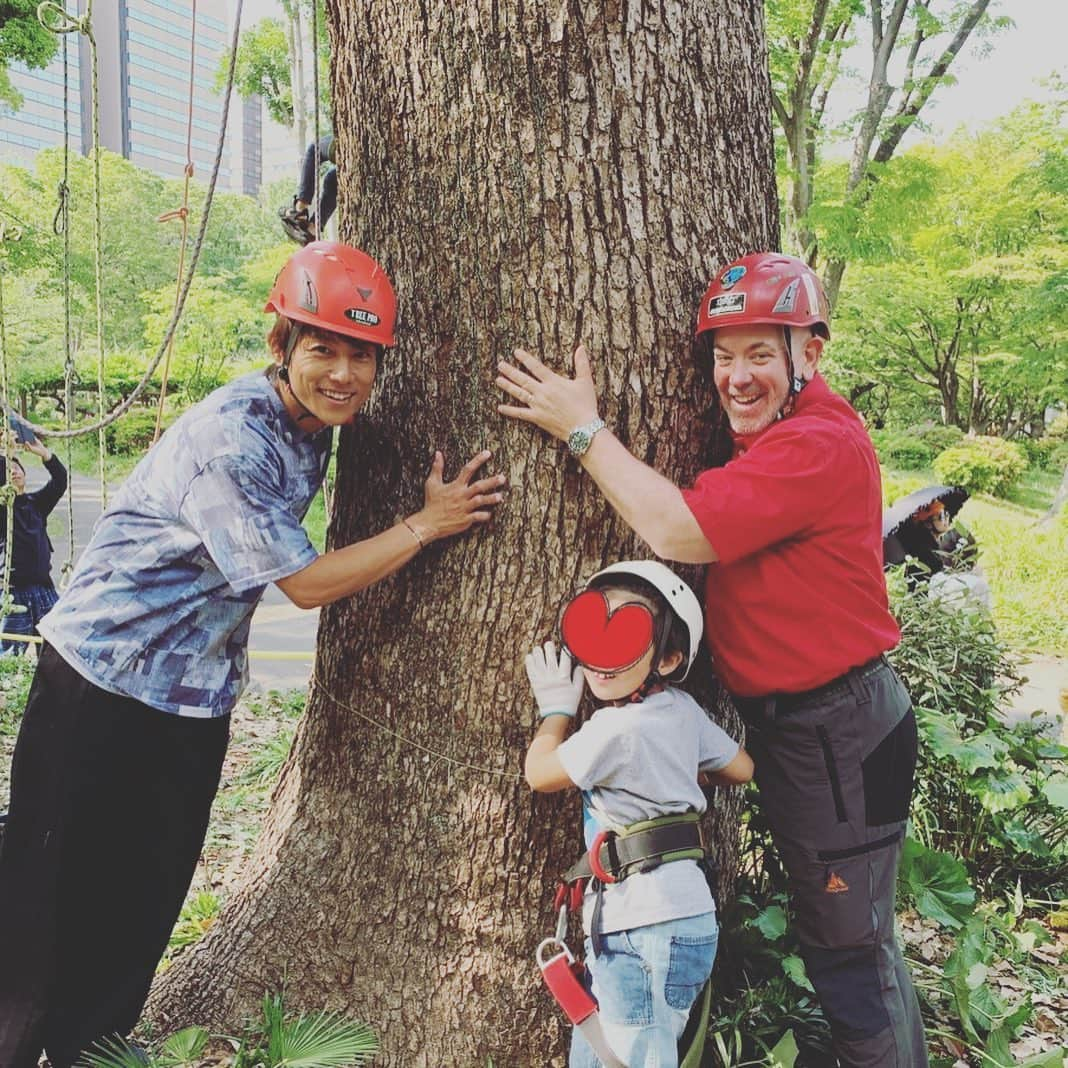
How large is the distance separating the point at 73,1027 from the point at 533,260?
2.48m

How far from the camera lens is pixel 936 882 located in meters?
3.37

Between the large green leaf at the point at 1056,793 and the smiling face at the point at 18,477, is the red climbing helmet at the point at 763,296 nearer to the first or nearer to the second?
the large green leaf at the point at 1056,793

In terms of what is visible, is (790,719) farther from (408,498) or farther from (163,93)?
(163,93)

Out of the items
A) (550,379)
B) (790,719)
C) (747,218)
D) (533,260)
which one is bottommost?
(790,719)

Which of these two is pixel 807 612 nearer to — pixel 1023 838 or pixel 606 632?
pixel 606 632

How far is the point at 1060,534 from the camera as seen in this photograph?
13406 millimetres

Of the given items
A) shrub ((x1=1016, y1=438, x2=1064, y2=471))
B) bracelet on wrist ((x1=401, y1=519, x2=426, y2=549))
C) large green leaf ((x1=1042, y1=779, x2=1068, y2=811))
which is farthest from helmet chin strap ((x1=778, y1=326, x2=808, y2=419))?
shrub ((x1=1016, y1=438, x2=1064, y2=471))

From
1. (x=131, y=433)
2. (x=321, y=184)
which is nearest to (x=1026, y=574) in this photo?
(x=321, y=184)

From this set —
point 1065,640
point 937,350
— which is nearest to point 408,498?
point 1065,640

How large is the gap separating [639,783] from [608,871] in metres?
0.24

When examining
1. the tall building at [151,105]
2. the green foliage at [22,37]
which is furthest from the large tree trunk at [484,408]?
the tall building at [151,105]

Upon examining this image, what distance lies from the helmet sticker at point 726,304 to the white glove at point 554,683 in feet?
3.11

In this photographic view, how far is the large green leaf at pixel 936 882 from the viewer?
131 inches

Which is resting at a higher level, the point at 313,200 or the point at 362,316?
the point at 313,200
